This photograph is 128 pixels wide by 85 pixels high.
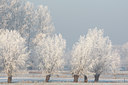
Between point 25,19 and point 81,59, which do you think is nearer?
point 81,59

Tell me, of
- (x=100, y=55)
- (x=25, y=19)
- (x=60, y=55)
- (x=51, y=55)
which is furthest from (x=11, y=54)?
(x=25, y=19)

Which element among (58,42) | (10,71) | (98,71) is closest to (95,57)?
(98,71)

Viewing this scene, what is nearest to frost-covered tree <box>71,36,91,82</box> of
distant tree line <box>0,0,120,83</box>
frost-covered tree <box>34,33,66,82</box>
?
distant tree line <box>0,0,120,83</box>

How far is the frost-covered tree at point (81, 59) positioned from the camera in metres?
46.9

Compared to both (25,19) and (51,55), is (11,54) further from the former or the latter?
(25,19)

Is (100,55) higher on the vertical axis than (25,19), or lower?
lower

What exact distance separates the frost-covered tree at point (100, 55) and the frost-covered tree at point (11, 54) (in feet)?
39.7

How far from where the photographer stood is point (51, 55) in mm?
48531

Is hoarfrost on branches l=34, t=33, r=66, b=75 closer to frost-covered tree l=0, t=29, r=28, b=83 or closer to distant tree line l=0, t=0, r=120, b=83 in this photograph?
distant tree line l=0, t=0, r=120, b=83

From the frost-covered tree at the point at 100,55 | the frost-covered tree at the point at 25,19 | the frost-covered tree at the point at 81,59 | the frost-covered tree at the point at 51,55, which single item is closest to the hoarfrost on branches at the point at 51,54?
the frost-covered tree at the point at 51,55

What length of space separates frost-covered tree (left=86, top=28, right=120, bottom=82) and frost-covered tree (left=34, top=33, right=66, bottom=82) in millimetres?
5237

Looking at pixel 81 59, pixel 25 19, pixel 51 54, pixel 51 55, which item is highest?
pixel 25 19

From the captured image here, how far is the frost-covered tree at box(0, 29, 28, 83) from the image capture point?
45.6 meters

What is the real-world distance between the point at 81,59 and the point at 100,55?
15.5ft
